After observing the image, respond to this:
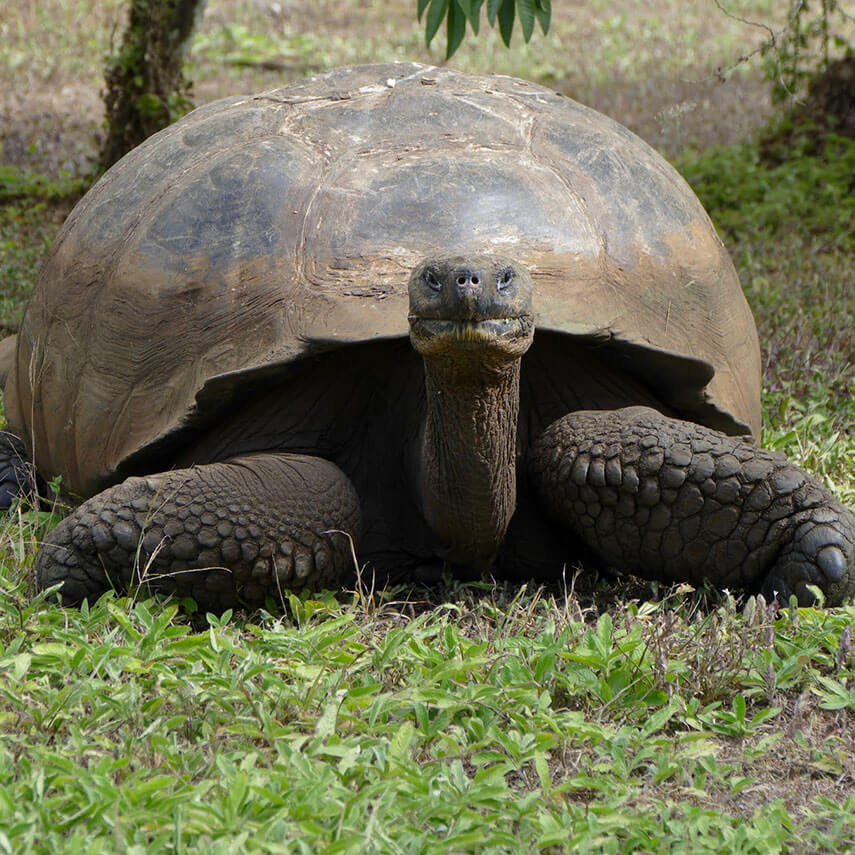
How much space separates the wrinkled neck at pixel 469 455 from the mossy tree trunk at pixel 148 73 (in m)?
4.61

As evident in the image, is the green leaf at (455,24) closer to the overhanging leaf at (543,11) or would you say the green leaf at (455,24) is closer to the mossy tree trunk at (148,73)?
the overhanging leaf at (543,11)

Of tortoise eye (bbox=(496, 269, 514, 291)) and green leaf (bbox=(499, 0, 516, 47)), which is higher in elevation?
green leaf (bbox=(499, 0, 516, 47))

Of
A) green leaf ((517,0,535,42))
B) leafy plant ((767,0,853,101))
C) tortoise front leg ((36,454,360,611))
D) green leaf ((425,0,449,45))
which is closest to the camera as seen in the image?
tortoise front leg ((36,454,360,611))

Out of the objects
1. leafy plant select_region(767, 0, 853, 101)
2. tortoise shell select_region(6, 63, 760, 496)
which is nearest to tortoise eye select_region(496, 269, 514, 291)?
tortoise shell select_region(6, 63, 760, 496)

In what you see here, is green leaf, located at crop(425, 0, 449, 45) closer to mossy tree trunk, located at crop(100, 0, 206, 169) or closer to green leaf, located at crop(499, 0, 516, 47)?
green leaf, located at crop(499, 0, 516, 47)

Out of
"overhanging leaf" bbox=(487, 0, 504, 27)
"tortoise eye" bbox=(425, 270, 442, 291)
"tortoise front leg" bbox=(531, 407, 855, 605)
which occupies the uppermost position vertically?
"overhanging leaf" bbox=(487, 0, 504, 27)

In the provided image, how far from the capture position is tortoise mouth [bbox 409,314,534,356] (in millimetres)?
2471

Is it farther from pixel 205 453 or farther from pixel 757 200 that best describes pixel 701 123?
pixel 205 453

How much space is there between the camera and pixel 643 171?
352 centimetres

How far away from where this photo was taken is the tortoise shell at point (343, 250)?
9.96 ft

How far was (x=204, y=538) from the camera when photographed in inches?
112

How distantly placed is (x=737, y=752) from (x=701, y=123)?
296 inches

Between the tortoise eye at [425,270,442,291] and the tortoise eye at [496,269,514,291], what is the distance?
117 millimetres

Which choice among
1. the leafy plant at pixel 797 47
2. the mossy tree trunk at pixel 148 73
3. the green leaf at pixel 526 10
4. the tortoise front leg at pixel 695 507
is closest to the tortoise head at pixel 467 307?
the tortoise front leg at pixel 695 507
